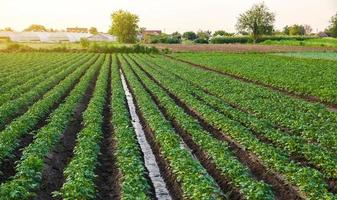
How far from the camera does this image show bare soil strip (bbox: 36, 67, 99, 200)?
10.7m

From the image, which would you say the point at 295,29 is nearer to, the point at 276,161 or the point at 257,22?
the point at 257,22

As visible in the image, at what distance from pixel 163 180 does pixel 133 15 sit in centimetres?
12333

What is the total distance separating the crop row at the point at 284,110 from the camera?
1506cm

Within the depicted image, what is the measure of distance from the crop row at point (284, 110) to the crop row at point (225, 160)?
315 cm

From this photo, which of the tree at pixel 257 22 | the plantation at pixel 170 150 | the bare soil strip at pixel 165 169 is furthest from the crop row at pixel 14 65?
the tree at pixel 257 22

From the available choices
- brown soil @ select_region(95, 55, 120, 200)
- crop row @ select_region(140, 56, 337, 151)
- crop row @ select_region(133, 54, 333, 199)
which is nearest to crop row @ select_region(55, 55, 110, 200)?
brown soil @ select_region(95, 55, 120, 200)

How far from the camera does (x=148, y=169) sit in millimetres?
12930

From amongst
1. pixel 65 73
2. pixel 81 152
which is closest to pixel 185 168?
pixel 81 152

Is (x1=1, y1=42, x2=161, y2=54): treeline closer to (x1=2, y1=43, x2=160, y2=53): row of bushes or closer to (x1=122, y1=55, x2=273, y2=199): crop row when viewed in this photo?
(x1=2, y1=43, x2=160, y2=53): row of bushes

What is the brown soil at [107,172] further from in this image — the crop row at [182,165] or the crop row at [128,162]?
the crop row at [182,165]

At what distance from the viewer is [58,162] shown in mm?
12977

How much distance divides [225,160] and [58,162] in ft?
15.3

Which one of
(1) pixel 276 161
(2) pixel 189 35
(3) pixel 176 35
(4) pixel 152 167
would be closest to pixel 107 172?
(4) pixel 152 167

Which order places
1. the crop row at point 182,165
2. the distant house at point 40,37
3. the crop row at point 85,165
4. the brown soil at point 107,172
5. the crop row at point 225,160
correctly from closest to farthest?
the crop row at point 85,165
the crop row at point 225,160
the crop row at point 182,165
the brown soil at point 107,172
the distant house at point 40,37
